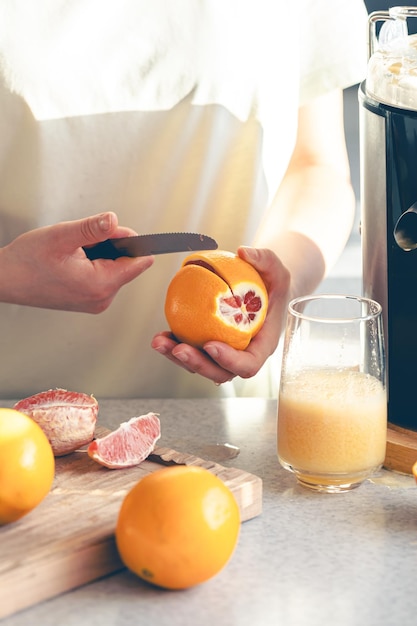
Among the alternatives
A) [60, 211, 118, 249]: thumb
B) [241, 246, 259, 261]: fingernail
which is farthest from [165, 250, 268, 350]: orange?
[60, 211, 118, 249]: thumb

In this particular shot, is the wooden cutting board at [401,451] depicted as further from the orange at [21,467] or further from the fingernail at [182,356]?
the orange at [21,467]

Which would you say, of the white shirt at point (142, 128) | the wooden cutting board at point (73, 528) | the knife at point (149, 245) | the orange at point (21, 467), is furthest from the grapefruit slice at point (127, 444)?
the white shirt at point (142, 128)

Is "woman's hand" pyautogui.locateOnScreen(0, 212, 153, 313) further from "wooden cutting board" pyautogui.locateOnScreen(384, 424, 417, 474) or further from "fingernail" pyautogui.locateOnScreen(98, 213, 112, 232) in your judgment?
"wooden cutting board" pyautogui.locateOnScreen(384, 424, 417, 474)

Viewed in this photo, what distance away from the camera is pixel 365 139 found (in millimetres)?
1312

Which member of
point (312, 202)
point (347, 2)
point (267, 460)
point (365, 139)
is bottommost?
point (267, 460)

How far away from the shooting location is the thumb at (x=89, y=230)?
4.27 ft

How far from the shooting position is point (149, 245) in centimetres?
137


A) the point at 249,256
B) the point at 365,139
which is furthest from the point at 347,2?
the point at 249,256

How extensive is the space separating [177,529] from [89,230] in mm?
528

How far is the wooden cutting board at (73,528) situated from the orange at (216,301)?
0.17m

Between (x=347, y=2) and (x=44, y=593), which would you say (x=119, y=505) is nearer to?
(x=44, y=593)

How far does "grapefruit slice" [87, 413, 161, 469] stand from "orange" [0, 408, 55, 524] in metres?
0.13

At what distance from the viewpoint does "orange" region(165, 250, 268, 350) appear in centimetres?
126

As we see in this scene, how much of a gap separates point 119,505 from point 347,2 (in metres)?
1.06
